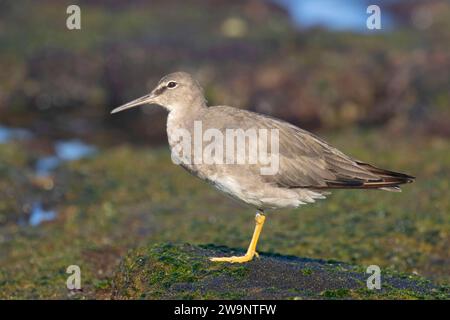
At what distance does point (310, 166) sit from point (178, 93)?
2139 mm

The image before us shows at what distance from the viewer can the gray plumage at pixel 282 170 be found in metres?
10.6

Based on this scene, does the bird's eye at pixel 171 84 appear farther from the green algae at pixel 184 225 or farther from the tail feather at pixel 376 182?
the tail feather at pixel 376 182

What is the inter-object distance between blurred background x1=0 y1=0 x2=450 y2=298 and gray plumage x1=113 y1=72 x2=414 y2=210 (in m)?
2.54

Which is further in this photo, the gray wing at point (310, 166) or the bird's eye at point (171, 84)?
the bird's eye at point (171, 84)

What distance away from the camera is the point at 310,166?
11.1m

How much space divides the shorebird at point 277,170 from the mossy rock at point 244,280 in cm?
41

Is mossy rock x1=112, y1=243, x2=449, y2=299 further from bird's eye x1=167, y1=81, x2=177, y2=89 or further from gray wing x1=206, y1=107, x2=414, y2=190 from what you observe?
bird's eye x1=167, y1=81, x2=177, y2=89

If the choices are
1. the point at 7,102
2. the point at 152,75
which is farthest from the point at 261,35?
the point at 7,102

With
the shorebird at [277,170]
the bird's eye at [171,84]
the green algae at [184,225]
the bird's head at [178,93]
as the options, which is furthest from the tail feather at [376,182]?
the bird's eye at [171,84]

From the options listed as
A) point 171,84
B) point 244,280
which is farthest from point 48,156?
point 244,280

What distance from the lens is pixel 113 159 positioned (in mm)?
19219

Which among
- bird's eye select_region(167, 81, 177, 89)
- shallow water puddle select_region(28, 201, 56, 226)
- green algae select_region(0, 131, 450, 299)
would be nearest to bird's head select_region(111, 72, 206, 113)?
bird's eye select_region(167, 81, 177, 89)

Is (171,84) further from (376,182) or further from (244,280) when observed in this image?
(244,280)
